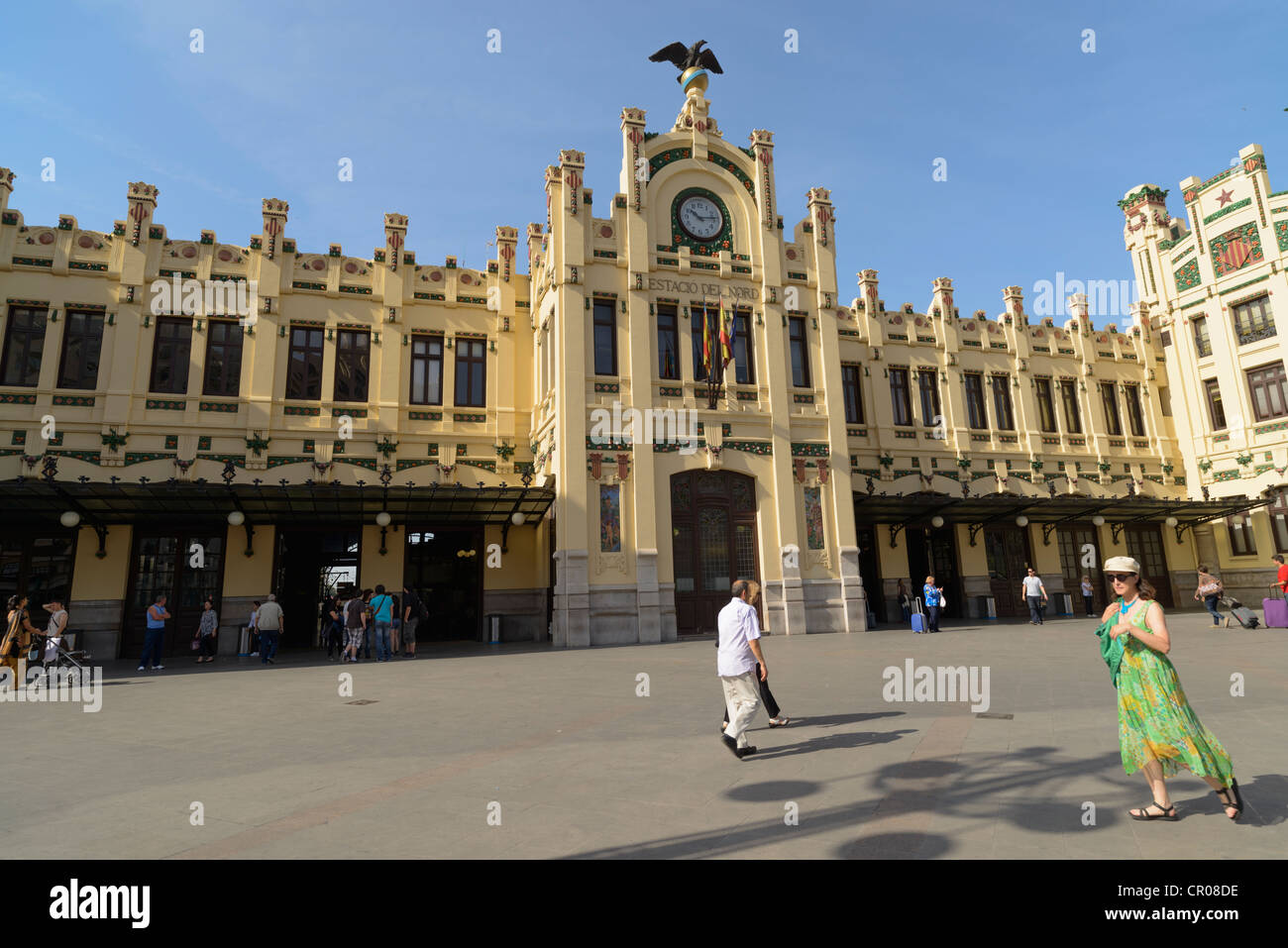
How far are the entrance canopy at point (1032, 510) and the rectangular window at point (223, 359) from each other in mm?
19200

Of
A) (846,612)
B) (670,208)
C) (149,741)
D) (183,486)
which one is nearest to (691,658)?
→ (846,612)

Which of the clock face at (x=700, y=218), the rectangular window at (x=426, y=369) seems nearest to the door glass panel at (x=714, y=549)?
the clock face at (x=700, y=218)

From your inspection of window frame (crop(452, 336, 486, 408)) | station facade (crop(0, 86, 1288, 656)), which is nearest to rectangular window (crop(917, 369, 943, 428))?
station facade (crop(0, 86, 1288, 656))

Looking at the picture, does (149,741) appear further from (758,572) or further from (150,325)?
(150,325)

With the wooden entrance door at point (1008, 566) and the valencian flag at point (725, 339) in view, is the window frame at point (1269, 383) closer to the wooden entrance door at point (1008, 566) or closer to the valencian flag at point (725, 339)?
the wooden entrance door at point (1008, 566)

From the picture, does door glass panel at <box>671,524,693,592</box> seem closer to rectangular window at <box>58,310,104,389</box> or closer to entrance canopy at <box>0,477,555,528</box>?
entrance canopy at <box>0,477,555,528</box>

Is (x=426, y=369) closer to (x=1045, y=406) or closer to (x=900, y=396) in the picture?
(x=900, y=396)

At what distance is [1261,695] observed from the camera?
8633 mm

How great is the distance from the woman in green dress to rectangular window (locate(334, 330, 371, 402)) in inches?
815

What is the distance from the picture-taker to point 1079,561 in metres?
26.7
